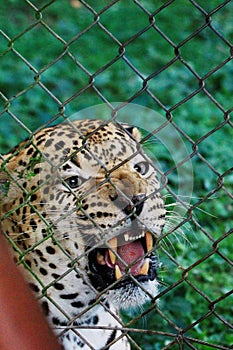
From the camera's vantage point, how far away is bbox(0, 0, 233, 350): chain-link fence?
3.55 metres

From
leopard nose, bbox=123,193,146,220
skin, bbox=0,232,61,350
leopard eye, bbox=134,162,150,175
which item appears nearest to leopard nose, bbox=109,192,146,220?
leopard nose, bbox=123,193,146,220

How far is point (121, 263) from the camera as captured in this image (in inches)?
158

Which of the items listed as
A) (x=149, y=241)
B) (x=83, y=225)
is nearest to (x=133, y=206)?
(x=149, y=241)

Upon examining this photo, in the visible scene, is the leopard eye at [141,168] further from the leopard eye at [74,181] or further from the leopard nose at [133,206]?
the leopard nose at [133,206]

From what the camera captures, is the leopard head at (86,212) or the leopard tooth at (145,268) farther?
the leopard tooth at (145,268)

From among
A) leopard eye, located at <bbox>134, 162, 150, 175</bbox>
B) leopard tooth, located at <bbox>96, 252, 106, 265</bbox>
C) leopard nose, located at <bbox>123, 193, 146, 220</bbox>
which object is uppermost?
leopard eye, located at <bbox>134, 162, 150, 175</bbox>

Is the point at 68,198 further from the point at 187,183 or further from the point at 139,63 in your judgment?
the point at 139,63

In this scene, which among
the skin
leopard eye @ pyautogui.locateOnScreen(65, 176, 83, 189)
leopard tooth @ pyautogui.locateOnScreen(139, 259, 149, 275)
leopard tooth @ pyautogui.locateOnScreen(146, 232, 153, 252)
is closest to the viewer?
the skin

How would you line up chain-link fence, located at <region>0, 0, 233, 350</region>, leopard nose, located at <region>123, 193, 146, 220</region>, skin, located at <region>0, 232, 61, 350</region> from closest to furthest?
skin, located at <region>0, 232, 61, 350</region>, chain-link fence, located at <region>0, 0, 233, 350</region>, leopard nose, located at <region>123, 193, 146, 220</region>

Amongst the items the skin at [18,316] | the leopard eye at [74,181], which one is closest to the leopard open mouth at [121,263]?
the leopard eye at [74,181]

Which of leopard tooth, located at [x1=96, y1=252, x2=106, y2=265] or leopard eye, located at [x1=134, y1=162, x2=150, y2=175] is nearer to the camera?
leopard tooth, located at [x1=96, y1=252, x2=106, y2=265]

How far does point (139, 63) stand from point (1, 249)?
6.61m

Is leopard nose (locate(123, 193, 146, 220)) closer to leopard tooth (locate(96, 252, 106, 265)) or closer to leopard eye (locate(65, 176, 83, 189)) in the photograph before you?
leopard tooth (locate(96, 252, 106, 265))

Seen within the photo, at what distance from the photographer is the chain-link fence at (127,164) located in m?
3.55
